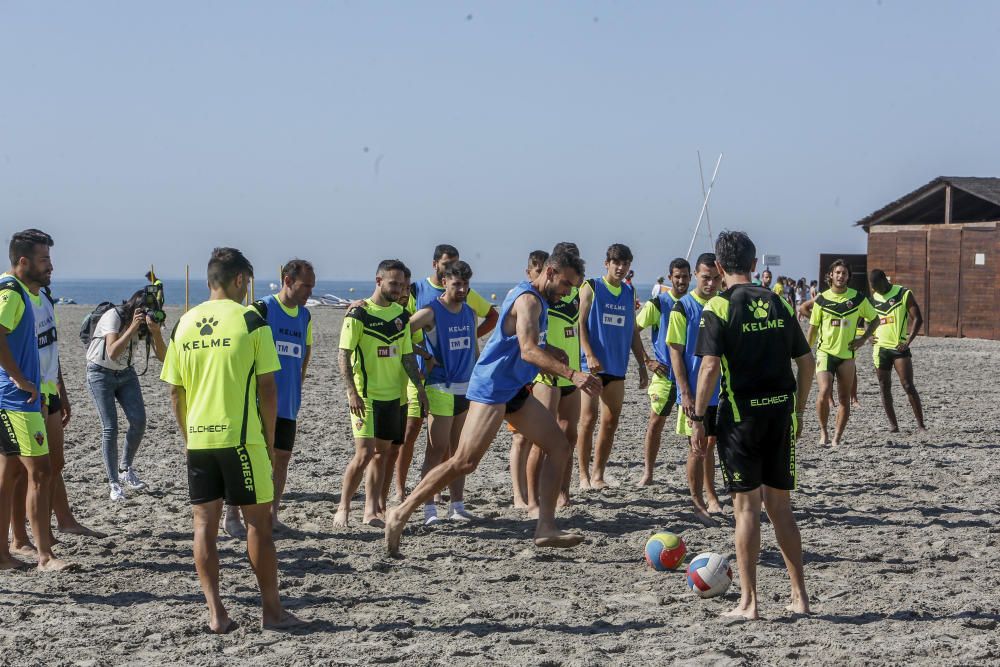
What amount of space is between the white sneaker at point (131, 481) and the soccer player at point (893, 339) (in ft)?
25.8

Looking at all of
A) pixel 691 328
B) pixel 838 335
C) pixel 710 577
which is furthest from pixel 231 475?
pixel 838 335

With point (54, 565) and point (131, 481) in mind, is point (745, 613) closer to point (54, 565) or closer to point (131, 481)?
point (54, 565)

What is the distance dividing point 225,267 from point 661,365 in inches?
177

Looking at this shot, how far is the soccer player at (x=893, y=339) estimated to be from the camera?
1210 cm

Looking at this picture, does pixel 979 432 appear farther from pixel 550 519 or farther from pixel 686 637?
pixel 686 637

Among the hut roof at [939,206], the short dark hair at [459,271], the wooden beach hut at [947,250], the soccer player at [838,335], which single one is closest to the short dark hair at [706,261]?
the short dark hair at [459,271]

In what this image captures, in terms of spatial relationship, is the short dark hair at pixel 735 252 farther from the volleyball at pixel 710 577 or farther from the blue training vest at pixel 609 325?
the blue training vest at pixel 609 325

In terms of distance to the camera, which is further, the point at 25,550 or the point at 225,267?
the point at 25,550

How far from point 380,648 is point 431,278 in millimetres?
4022

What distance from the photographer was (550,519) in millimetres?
6949

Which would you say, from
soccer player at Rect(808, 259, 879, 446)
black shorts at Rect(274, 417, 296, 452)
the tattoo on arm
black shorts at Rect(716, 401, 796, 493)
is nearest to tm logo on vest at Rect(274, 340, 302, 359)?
the tattoo on arm

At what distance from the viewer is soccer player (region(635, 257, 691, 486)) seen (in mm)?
8797

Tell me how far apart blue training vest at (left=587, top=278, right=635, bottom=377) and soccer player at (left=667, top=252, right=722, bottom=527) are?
0.62m

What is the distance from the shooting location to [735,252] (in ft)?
18.6
